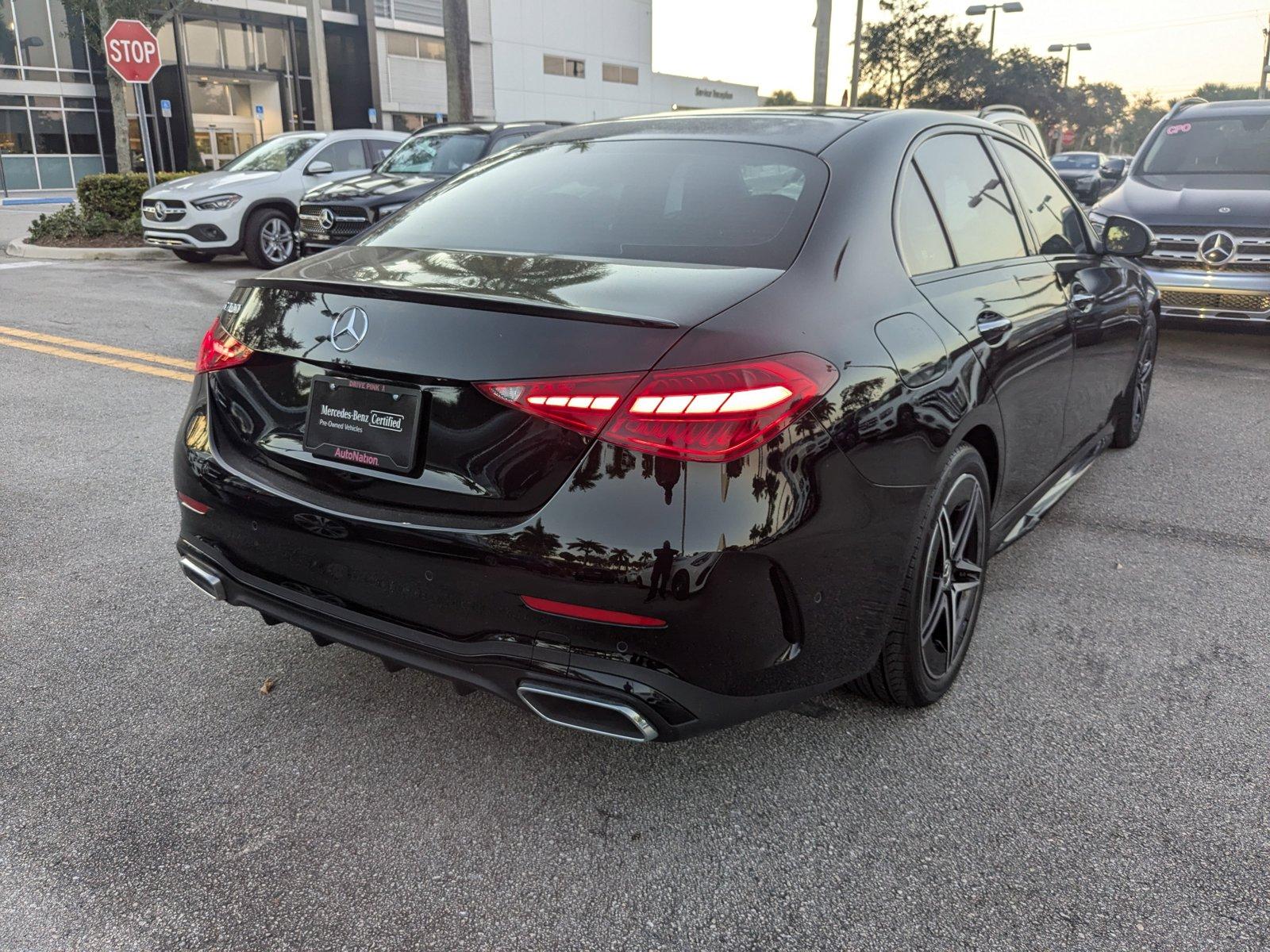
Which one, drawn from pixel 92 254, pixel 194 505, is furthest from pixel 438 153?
pixel 194 505

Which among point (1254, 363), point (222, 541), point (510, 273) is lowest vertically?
point (1254, 363)

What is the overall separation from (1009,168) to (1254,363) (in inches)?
219

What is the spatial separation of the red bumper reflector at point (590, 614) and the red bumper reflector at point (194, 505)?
3.24 feet

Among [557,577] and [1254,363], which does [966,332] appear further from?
[1254,363]

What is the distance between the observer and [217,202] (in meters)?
13.1

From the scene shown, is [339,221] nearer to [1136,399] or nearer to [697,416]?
[1136,399]

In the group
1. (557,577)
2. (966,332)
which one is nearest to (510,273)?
(557,577)

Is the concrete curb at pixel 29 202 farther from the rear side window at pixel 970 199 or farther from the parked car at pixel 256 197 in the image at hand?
the rear side window at pixel 970 199

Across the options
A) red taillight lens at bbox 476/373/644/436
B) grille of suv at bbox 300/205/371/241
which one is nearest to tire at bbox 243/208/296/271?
grille of suv at bbox 300/205/371/241

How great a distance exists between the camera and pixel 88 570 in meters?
3.85

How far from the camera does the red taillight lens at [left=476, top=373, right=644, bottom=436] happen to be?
80.7 inches

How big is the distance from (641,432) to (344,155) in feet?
43.8

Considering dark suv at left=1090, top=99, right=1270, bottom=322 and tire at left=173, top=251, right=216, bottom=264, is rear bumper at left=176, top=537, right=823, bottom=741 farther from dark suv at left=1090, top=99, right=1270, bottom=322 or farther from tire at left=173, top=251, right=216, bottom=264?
tire at left=173, top=251, right=216, bottom=264

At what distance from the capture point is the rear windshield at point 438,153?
11805mm
